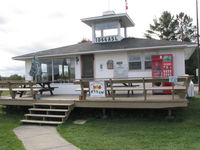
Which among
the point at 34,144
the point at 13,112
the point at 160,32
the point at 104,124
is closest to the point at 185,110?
the point at 104,124

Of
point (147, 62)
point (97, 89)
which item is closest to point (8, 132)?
point (97, 89)

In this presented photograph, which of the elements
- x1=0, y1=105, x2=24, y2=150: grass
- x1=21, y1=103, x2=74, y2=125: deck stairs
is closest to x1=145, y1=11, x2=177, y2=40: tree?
x1=21, y1=103, x2=74, y2=125: deck stairs

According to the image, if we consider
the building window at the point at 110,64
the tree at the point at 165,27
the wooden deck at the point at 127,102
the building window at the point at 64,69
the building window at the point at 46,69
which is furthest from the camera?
the tree at the point at 165,27

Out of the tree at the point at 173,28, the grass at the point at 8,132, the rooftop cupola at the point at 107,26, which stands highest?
the tree at the point at 173,28

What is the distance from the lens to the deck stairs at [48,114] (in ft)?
23.3

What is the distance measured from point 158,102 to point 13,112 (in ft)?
20.5

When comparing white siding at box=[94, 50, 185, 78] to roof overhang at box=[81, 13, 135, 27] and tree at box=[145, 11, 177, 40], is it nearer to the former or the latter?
roof overhang at box=[81, 13, 135, 27]

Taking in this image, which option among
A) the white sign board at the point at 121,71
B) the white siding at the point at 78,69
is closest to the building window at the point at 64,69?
the white siding at the point at 78,69

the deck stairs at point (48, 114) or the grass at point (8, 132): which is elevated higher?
the deck stairs at point (48, 114)

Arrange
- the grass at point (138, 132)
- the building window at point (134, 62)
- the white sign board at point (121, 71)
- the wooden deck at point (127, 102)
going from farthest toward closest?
the white sign board at point (121, 71)
the building window at point (134, 62)
the wooden deck at point (127, 102)
the grass at point (138, 132)

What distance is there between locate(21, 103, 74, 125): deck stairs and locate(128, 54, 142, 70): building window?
12.7 ft

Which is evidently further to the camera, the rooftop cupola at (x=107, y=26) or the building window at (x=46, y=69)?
the rooftop cupola at (x=107, y=26)

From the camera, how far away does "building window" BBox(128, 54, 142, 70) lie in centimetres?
984

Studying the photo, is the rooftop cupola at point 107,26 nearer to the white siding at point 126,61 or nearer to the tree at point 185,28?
the white siding at point 126,61
